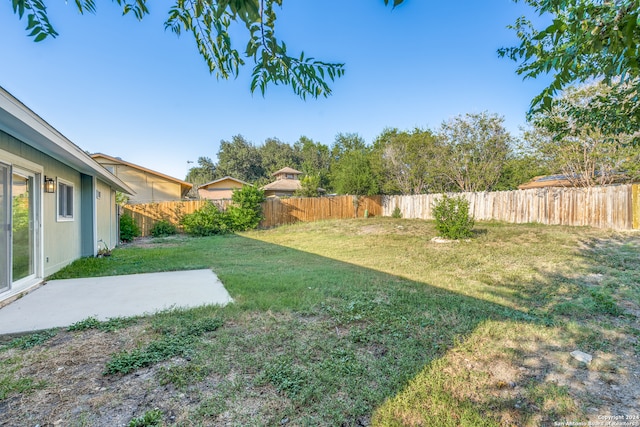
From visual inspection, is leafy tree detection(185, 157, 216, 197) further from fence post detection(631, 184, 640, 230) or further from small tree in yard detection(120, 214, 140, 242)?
fence post detection(631, 184, 640, 230)

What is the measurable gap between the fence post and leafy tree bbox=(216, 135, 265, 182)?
3490cm

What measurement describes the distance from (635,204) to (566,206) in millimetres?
1998

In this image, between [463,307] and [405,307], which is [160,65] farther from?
[463,307]

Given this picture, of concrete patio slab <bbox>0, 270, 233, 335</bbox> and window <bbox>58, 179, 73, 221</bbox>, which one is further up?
window <bbox>58, 179, 73, 221</bbox>

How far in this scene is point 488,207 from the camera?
43.9ft

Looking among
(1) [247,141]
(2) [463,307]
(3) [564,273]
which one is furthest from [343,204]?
(1) [247,141]

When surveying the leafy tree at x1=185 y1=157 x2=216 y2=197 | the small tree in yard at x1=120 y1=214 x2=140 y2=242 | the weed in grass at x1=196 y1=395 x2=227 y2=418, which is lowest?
the weed in grass at x1=196 y1=395 x2=227 y2=418

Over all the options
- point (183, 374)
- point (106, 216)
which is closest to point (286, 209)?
point (106, 216)

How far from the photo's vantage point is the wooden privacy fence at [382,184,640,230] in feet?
28.7

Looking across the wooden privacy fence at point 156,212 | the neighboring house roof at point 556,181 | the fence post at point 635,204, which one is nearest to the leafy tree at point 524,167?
the neighboring house roof at point 556,181

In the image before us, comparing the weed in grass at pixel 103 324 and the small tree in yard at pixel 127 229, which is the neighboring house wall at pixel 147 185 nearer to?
the small tree in yard at pixel 127 229

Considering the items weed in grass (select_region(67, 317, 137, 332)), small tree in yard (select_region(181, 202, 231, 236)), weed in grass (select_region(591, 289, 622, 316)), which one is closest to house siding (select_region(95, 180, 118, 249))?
small tree in yard (select_region(181, 202, 231, 236))

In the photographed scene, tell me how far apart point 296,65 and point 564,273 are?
18.9 feet

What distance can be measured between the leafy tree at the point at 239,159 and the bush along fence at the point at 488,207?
23.0 meters
